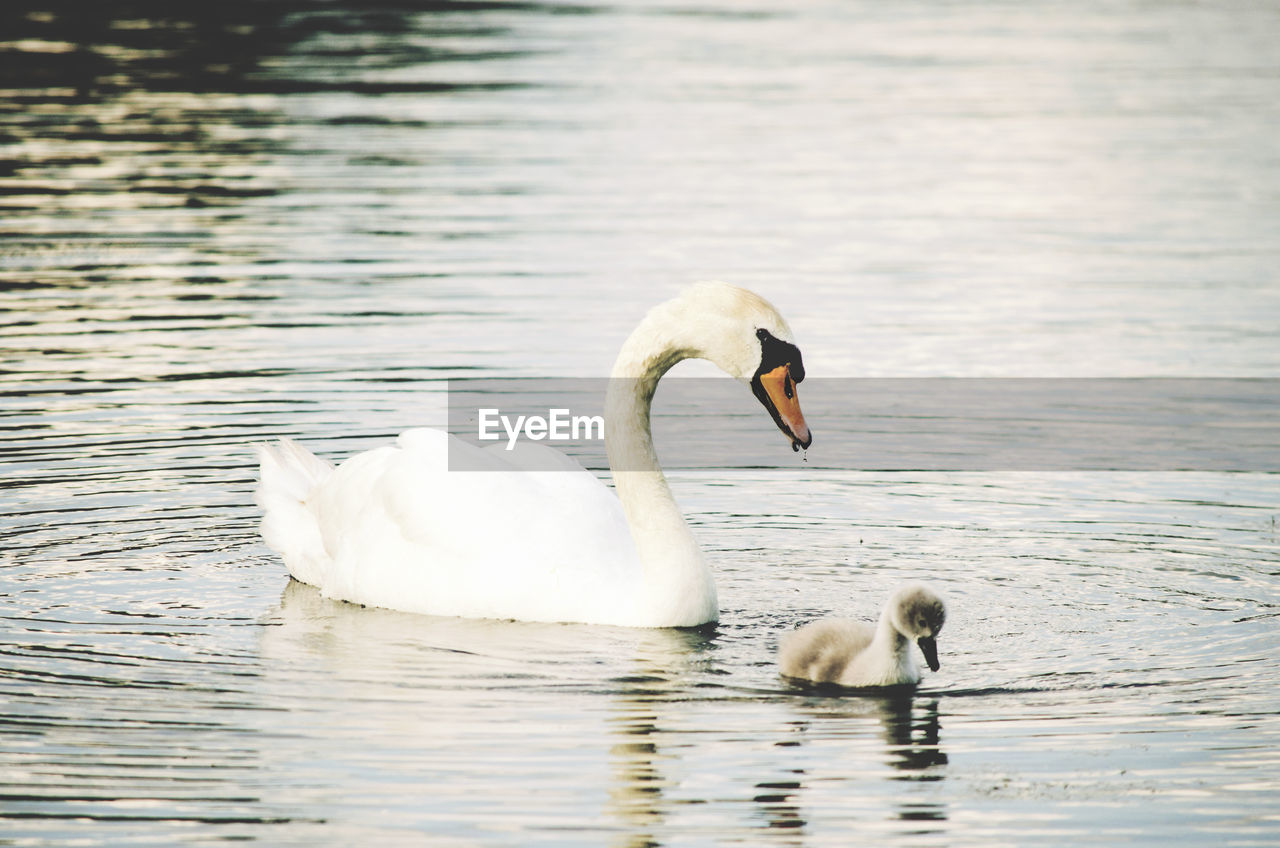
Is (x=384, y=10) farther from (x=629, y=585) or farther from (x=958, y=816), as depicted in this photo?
(x=958, y=816)

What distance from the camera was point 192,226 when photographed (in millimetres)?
22625

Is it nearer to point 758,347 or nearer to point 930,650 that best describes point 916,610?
point 930,650

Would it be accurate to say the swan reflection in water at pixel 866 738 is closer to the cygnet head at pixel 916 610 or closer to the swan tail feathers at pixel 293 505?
the cygnet head at pixel 916 610

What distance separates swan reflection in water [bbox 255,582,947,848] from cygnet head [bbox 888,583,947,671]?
13.4 inches

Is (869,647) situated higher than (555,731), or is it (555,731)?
(869,647)

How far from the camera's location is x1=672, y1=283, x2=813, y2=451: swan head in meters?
10.2

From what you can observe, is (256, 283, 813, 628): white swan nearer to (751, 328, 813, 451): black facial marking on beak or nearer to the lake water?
(751, 328, 813, 451): black facial marking on beak

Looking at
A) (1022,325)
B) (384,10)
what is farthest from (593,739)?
(384,10)

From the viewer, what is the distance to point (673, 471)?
539 inches

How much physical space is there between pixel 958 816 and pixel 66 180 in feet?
64.7

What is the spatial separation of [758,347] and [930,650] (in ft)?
5.76

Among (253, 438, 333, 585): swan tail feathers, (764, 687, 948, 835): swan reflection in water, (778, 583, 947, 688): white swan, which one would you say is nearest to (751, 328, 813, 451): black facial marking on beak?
(778, 583, 947, 688): white swan

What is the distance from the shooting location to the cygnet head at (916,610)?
9156 millimetres

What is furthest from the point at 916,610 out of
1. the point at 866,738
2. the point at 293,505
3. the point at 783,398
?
the point at 293,505
